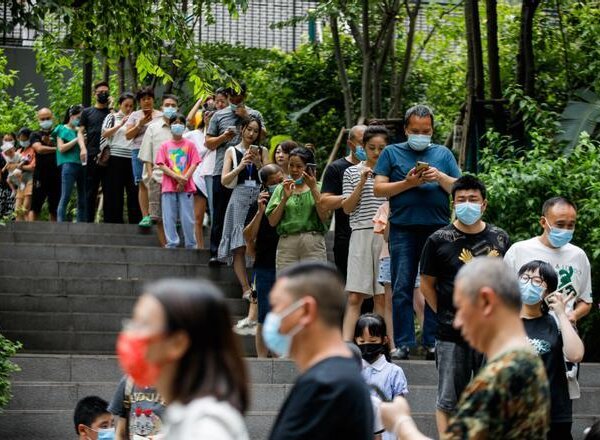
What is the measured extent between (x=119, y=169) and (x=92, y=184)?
668 mm

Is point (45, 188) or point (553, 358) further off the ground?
point (553, 358)

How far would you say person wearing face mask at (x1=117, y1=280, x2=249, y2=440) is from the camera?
440cm

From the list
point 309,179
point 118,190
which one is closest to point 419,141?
point 309,179

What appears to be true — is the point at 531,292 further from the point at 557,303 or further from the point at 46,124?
the point at 46,124

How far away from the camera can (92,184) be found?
18453 mm

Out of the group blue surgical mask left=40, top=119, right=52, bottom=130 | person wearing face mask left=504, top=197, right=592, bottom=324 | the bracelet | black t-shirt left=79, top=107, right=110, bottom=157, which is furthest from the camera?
blue surgical mask left=40, top=119, right=52, bottom=130

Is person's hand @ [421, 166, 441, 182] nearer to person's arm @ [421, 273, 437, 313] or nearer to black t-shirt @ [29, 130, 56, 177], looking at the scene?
person's arm @ [421, 273, 437, 313]

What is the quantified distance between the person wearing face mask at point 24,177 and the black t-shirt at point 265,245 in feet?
28.7

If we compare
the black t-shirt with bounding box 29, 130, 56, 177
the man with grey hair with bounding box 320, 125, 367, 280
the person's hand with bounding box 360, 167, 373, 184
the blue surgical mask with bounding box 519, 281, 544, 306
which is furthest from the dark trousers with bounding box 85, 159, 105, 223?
the blue surgical mask with bounding box 519, 281, 544, 306

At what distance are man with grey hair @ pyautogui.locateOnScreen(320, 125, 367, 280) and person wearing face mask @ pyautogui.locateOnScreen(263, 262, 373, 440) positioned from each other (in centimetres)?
753

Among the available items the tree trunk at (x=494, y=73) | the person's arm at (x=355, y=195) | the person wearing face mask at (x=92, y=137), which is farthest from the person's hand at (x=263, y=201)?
the person wearing face mask at (x=92, y=137)

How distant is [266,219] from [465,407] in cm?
811

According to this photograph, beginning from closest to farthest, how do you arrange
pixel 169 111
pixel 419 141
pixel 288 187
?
pixel 419 141
pixel 288 187
pixel 169 111

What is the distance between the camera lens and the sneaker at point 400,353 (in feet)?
39.0
